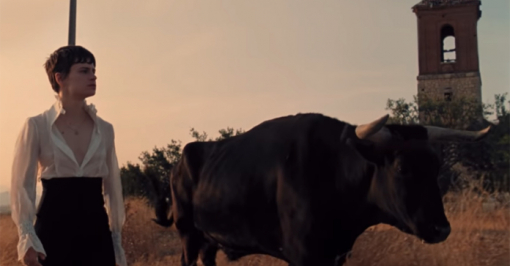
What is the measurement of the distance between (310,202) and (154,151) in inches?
864

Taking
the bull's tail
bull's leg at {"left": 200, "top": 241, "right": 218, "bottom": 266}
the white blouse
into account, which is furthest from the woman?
the bull's tail

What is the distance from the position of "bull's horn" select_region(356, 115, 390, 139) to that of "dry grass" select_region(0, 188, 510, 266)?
3.82 m

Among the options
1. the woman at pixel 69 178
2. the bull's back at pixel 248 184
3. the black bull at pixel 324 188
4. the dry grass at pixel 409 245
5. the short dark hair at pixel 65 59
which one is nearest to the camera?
the woman at pixel 69 178

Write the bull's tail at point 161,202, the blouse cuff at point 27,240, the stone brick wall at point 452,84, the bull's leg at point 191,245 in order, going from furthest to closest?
the stone brick wall at point 452,84
the bull's tail at point 161,202
the bull's leg at point 191,245
the blouse cuff at point 27,240

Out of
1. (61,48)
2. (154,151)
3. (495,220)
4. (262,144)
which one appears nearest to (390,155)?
(262,144)

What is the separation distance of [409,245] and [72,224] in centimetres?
612

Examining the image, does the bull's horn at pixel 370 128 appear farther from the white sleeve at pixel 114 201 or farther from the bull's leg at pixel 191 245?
the bull's leg at pixel 191 245

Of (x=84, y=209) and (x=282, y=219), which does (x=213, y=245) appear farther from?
(x=84, y=209)

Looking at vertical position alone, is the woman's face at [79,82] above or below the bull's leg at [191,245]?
above

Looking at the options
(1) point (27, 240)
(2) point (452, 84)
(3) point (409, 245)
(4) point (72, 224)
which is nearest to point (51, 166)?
(4) point (72, 224)

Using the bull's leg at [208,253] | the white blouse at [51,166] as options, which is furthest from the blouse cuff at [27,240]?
the bull's leg at [208,253]

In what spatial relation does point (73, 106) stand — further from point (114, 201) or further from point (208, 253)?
point (208, 253)

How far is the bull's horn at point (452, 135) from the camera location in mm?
4605

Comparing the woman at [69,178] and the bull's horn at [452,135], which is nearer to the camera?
the woman at [69,178]
